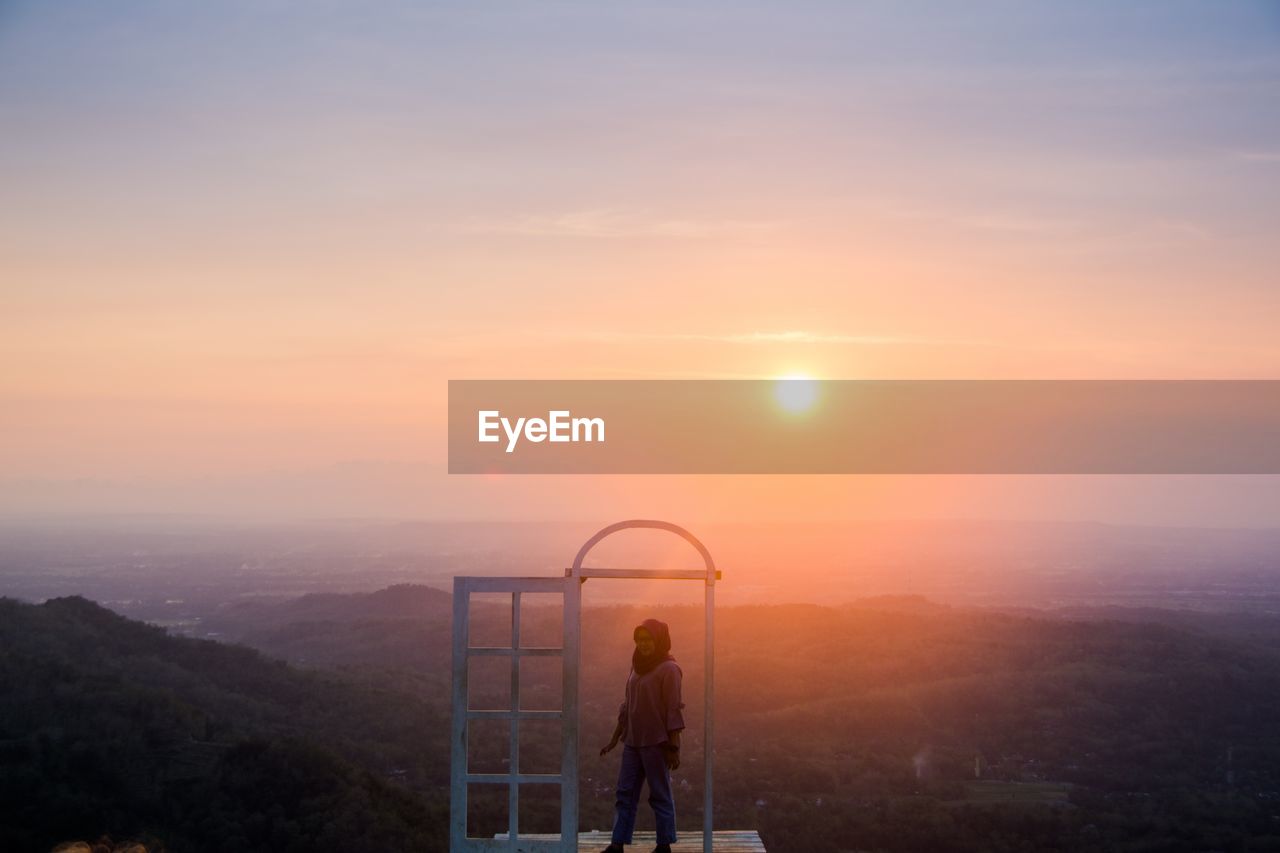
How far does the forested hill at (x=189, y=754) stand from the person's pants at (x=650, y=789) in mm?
10707

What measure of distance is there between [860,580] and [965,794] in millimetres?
62004

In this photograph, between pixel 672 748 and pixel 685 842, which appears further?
pixel 685 842

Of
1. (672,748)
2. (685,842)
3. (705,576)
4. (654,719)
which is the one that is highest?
(705,576)

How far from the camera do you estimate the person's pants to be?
10211 mm

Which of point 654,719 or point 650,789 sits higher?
point 654,719

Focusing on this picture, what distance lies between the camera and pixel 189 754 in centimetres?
2248

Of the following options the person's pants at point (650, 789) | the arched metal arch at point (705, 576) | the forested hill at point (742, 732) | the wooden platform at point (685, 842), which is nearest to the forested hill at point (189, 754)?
the forested hill at point (742, 732)

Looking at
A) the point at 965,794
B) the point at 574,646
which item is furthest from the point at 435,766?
the point at 574,646

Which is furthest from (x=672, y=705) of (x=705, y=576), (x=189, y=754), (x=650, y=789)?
(x=189, y=754)

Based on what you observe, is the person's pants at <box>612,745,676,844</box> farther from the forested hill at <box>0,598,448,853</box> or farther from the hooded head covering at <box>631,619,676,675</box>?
the forested hill at <box>0,598,448,853</box>

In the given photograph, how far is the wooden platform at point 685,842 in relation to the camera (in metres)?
10.8

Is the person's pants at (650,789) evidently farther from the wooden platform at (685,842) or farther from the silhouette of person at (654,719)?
the wooden platform at (685,842)

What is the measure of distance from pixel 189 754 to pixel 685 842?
14190 mm

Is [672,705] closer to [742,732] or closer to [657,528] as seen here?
[657,528]
